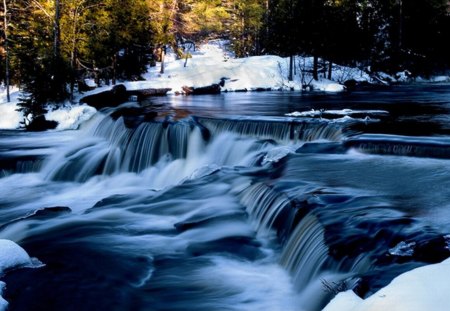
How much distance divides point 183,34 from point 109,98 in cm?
1181

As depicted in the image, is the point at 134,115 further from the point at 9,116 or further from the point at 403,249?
the point at 403,249

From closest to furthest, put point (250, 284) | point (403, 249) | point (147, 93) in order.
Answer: point (403, 249)
point (250, 284)
point (147, 93)

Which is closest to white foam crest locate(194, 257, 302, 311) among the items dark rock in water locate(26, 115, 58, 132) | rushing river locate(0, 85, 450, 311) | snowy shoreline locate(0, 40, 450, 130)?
rushing river locate(0, 85, 450, 311)

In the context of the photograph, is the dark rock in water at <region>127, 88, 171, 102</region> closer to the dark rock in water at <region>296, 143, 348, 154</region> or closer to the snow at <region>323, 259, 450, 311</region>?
the dark rock in water at <region>296, 143, 348, 154</region>

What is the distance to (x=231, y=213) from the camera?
23.7 ft

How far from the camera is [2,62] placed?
72.3 ft

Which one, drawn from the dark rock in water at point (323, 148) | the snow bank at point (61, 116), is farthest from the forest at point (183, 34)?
the dark rock in water at point (323, 148)

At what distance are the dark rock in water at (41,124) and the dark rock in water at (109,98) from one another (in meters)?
1.91

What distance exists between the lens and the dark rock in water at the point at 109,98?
18.9m

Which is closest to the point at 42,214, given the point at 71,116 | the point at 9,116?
the point at 71,116

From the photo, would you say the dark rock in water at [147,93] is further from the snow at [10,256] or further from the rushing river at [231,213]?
the snow at [10,256]

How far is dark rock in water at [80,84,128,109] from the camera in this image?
1887 centimetres

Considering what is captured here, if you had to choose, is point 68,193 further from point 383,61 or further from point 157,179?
point 383,61

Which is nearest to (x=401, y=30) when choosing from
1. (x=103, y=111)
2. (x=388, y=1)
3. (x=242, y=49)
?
(x=388, y=1)
